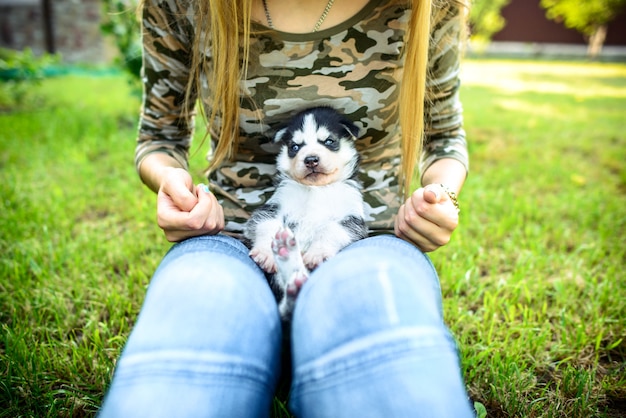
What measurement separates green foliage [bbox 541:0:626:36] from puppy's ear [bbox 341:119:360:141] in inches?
932

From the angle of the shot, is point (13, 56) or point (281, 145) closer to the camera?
point (281, 145)

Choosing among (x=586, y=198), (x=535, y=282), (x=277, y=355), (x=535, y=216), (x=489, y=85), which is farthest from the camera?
(x=489, y=85)

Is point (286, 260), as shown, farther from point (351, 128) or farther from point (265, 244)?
point (351, 128)

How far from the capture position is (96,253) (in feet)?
8.31

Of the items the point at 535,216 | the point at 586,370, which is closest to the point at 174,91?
the point at 586,370

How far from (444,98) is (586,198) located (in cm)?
245

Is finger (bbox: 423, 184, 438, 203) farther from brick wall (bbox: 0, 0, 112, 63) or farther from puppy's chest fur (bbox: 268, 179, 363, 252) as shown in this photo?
brick wall (bbox: 0, 0, 112, 63)

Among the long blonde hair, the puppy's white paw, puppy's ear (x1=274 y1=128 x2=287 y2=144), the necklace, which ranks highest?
the necklace

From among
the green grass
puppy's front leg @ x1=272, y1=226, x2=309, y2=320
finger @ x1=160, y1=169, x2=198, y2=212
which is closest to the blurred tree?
the green grass

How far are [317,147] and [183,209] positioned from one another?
0.53 m

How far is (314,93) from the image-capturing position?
5.07 ft

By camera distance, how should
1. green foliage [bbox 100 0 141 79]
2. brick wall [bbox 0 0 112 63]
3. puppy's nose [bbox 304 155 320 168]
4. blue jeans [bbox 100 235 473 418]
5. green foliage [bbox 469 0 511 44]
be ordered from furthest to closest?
green foliage [bbox 469 0 511 44], brick wall [bbox 0 0 112 63], green foliage [bbox 100 0 141 79], puppy's nose [bbox 304 155 320 168], blue jeans [bbox 100 235 473 418]

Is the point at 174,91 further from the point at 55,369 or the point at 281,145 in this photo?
the point at 55,369

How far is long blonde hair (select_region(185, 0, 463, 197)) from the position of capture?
144 cm
